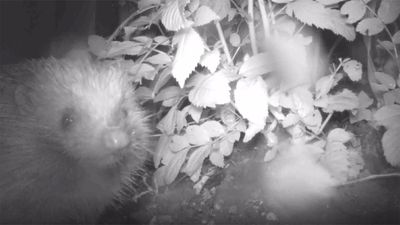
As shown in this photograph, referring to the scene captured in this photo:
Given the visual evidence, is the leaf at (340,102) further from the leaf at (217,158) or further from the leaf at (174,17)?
the leaf at (174,17)

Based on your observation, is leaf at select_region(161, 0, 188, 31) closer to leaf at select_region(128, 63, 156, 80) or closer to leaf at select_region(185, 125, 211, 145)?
leaf at select_region(128, 63, 156, 80)

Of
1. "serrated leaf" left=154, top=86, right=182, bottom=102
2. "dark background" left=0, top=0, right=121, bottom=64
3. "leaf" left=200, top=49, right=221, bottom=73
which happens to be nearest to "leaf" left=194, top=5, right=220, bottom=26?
"leaf" left=200, top=49, right=221, bottom=73

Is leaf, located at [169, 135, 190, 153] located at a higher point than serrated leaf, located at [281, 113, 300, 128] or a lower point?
higher

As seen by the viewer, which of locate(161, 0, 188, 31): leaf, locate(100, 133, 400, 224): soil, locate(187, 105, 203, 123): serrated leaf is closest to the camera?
locate(161, 0, 188, 31): leaf

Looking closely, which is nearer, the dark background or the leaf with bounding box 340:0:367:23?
the leaf with bounding box 340:0:367:23

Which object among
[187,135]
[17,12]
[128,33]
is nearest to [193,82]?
[187,135]

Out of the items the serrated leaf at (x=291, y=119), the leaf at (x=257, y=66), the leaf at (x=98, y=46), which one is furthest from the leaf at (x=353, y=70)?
the leaf at (x=98, y=46)

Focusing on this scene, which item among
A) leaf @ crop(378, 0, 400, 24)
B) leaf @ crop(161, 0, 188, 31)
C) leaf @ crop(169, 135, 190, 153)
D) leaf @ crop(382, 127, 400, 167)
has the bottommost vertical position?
leaf @ crop(382, 127, 400, 167)

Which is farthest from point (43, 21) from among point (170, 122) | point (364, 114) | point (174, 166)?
point (364, 114)
